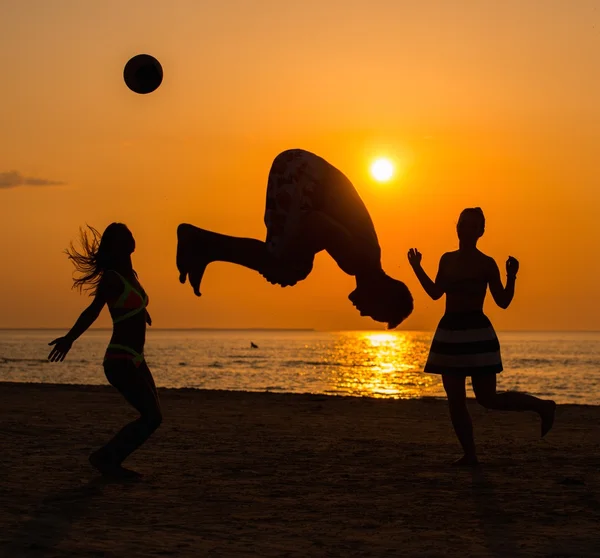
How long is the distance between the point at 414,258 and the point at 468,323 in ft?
2.41

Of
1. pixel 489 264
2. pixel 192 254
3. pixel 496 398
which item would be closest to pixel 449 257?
pixel 489 264

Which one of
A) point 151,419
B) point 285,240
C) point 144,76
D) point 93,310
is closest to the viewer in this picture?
point 285,240

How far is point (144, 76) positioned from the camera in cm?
902

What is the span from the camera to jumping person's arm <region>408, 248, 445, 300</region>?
26.6ft

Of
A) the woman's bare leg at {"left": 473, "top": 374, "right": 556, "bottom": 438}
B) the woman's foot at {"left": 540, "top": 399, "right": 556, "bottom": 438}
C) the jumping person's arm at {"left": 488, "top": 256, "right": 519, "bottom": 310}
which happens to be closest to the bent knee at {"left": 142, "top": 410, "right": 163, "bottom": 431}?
the woman's bare leg at {"left": 473, "top": 374, "right": 556, "bottom": 438}

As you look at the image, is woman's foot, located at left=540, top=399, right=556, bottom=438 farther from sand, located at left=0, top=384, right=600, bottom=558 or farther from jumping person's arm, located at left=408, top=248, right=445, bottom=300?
jumping person's arm, located at left=408, top=248, right=445, bottom=300

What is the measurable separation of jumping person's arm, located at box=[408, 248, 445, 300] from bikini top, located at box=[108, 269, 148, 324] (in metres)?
2.17

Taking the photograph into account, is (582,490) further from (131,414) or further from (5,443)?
(131,414)

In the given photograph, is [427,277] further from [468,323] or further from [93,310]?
[93,310]

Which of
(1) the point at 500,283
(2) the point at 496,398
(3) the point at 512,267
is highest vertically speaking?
(3) the point at 512,267

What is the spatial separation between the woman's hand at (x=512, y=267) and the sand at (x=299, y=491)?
64.2 inches

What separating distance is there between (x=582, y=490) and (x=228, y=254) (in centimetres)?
314

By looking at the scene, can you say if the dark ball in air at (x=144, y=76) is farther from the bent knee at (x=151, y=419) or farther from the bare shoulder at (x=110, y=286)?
the bent knee at (x=151, y=419)

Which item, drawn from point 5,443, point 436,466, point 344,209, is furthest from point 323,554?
point 5,443
